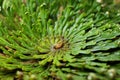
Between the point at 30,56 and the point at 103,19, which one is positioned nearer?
the point at 30,56

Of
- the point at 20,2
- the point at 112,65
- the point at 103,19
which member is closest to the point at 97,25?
the point at 103,19

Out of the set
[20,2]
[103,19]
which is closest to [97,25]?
[103,19]

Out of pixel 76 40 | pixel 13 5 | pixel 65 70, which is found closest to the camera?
pixel 65 70

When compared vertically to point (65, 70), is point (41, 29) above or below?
above

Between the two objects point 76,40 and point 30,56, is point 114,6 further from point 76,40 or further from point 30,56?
point 30,56

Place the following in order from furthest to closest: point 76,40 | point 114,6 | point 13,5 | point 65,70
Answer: point 114,6 < point 13,5 < point 76,40 < point 65,70

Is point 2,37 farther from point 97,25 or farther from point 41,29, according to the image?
point 97,25

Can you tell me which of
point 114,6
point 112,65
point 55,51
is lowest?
point 112,65
